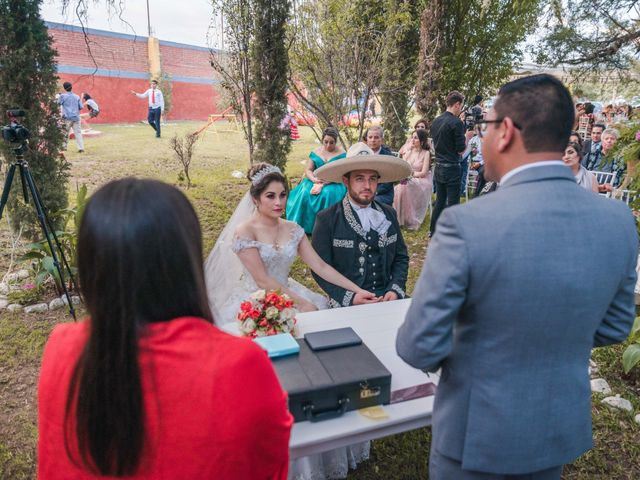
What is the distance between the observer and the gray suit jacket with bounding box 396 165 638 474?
3.80ft

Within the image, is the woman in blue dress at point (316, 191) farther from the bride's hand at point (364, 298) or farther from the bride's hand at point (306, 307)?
the bride's hand at point (364, 298)

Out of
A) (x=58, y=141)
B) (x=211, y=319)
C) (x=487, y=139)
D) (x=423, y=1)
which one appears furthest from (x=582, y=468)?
(x=423, y=1)

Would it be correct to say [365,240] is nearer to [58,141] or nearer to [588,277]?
[588,277]

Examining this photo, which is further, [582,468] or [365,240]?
[365,240]

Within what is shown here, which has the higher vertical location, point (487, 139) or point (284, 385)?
point (487, 139)

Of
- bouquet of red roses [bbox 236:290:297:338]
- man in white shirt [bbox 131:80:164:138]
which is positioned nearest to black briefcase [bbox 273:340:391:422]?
bouquet of red roses [bbox 236:290:297:338]

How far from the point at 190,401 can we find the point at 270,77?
6.82 metres

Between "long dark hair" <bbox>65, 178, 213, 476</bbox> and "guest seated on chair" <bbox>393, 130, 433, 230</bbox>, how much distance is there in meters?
6.80

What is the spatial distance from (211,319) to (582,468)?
274cm

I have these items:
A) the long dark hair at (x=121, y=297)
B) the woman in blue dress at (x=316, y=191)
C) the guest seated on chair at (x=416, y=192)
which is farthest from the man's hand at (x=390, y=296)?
the guest seated on chair at (x=416, y=192)

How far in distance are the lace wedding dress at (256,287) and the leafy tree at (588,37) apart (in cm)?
905

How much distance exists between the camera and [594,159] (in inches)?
301

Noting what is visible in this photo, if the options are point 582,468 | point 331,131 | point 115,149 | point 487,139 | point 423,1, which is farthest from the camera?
point 115,149

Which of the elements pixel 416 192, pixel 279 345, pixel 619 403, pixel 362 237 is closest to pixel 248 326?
pixel 279 345
